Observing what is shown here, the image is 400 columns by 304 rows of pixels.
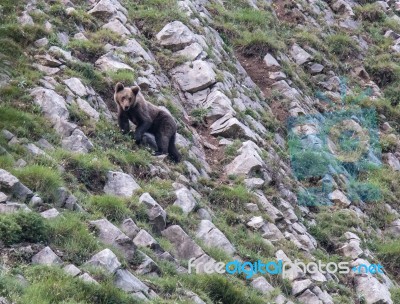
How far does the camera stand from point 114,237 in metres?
11.4

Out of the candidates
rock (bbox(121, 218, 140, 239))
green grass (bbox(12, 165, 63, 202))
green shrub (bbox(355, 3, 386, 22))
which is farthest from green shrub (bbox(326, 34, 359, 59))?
green grass (bbox(12, 165, 63, 202))

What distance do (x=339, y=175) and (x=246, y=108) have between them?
263 cm

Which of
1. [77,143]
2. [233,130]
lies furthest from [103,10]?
[77,143]

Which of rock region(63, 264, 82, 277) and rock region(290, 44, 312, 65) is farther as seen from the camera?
rock region(290, 44, 312, 65)

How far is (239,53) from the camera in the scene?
2217 centimetres

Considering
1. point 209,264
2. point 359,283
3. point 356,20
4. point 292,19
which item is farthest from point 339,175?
point 356,20

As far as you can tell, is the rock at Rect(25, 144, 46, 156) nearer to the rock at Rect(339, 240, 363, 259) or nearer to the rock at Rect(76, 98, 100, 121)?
the rock at Rect(76, 98, 100, 121)

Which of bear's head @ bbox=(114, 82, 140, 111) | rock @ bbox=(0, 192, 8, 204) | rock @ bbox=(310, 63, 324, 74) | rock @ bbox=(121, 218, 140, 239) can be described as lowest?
rock @ bbox=(310, 63, 324, 74)

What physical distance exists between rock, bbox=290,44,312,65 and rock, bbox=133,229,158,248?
1258 centimetres

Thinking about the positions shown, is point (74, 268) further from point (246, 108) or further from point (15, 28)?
point (246, 108)

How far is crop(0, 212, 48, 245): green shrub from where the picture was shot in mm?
10289

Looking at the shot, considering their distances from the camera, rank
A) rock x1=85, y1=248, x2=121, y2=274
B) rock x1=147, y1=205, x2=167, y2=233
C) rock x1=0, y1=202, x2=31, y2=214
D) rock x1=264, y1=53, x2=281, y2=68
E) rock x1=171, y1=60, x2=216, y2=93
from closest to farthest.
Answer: rock x1=85, y1=248, x2=121, y2=274
rock x1=0, y1=202, x2=31, y2=214
rock x1=147, y1=205, x2=167, y2=233
rock x1=171, y1=60, x2=216, y2=93
rock x1=264, y1=53, x2=281, y2=68

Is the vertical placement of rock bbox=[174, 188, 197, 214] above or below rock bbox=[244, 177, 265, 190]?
above

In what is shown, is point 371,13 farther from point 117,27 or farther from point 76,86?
point 76,86
